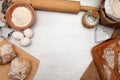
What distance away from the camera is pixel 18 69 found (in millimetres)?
875

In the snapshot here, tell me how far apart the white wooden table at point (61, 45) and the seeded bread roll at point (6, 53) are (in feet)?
0.15

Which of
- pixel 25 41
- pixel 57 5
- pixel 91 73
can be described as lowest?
pixel 91 73

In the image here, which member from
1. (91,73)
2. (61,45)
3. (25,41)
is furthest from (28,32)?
(91,73)

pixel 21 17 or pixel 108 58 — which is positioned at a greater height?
pixel 21 17

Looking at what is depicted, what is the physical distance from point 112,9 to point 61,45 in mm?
243

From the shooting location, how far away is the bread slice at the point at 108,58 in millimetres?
913

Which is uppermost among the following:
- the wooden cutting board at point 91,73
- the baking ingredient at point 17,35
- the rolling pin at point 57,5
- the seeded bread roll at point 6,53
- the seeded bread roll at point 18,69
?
the rolling pin at point 57,5

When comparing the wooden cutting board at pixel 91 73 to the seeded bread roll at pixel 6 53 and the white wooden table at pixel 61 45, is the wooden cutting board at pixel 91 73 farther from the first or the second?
the seeded bread roll at pixel 6 53

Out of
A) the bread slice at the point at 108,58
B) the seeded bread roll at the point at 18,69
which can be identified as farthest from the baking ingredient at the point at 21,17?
the bread slice at the point at 108,58

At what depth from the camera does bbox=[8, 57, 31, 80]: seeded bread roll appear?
87 centimetres

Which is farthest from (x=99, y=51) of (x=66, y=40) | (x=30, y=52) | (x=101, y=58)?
(x=30, y=52)

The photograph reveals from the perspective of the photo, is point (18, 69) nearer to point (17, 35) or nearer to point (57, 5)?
point (17, 35)

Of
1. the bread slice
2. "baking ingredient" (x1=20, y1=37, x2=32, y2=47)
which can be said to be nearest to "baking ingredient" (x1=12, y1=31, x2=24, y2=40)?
"baking ingredient" (x1=20, y1=37, x2=32, y2=47)

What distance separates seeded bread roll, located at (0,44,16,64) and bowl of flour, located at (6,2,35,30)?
8cm
